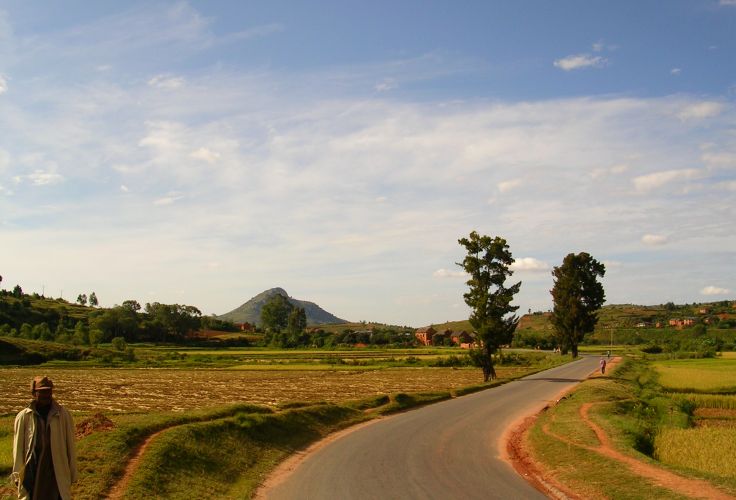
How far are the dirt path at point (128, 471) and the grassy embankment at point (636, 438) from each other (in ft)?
32.3

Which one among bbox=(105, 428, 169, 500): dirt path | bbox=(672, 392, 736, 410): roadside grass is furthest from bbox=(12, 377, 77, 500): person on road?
bbox=(672, 392, 736, 410): roadside grass

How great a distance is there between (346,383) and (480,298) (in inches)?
542

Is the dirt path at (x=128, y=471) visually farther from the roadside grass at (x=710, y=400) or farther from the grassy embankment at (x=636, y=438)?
the roadside grass at (x=710, y=400)

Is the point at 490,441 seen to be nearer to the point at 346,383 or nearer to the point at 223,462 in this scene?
the point at 223,462

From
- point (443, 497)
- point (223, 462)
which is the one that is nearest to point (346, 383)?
point (223, 462)

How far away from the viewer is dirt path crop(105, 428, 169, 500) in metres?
11.9

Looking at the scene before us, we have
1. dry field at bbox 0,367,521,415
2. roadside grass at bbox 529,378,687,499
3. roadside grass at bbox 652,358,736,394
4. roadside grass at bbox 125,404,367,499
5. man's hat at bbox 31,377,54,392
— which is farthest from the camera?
roadside grass at bbox 652,358,736,394

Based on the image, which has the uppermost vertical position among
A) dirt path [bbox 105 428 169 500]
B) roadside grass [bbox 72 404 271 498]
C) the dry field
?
roadside grass [bbox 72 404 271 498]

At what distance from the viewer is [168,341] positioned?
14550cm

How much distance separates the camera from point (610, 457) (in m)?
15.8

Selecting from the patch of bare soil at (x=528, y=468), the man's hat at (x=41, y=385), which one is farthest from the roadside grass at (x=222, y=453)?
the patch of bare soil at (x=528, y=468)

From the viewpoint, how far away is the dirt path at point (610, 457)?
12242 mm

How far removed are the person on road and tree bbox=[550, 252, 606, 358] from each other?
79325mm

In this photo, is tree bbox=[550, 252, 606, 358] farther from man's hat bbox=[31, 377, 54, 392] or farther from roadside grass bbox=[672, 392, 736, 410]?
man's hat bbox=[31, 377, 54, 392]
